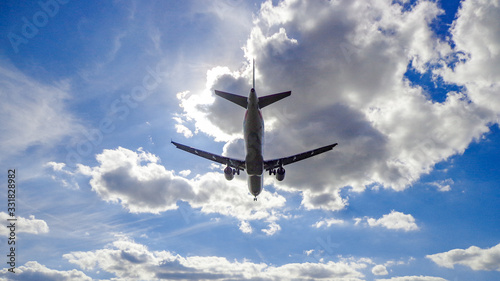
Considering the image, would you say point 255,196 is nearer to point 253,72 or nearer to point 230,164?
point 230,164

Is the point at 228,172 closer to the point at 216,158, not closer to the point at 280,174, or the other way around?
the point at 216,158

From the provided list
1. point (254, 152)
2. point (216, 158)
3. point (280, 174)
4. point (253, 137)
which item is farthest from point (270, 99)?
point (216, 158)

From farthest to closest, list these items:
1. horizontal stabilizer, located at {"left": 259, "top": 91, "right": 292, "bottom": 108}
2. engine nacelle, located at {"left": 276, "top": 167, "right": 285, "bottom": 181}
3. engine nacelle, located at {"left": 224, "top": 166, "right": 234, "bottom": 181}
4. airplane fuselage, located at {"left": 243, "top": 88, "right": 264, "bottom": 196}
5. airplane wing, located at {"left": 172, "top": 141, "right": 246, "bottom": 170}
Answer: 1. engine nacelle, located at {"left": 224, "top": 166, "right": 234, "bottom": 181}
2. engine nacelle, located at {"left": 276, "top": 167, "right": 285, "bottom": 181}
3. airplane wing, located at {"left": 172, "top": 141, "right": 246, "bottom": 170}
4. horizontal stabilizer, located at {"left": 259, "top": 91, "right": 292, "bottom": 108}
5. airplane fuselage, located at {"left": 243, "top": 88, "right": 264, "bottom": 196}

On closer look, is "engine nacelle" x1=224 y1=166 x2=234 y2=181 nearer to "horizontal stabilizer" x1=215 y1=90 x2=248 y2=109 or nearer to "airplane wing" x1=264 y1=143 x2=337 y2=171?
"airplane wing" x1=264 y1=143 x2=337 y2=171

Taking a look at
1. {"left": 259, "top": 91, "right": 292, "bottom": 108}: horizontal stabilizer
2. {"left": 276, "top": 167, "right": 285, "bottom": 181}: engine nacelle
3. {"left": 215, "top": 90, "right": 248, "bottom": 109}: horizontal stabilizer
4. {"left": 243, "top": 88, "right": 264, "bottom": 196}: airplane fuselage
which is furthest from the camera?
{"left": 276, "top": 167, "right": 285, "bottom": 181}: engine nacelle

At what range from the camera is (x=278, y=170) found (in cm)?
4881

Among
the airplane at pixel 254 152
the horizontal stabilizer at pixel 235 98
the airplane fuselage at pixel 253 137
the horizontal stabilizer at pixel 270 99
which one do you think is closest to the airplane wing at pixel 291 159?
the airplane at pixel 254 152

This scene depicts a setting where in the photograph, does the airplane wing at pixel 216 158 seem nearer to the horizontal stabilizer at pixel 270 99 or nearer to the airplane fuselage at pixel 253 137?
the airplane fuselage at pixel 253 137

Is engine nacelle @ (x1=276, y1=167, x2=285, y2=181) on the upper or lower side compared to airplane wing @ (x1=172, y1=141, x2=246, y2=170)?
lower

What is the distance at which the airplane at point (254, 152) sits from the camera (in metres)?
39.8

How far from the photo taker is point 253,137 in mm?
40688

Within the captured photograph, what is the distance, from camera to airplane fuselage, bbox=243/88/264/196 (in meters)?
39.2

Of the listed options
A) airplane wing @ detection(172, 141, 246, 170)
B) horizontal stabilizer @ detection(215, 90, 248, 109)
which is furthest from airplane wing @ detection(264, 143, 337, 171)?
horizontal stabilizer @ detection(215, 90, 248, 109)

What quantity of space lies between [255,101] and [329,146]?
510 inches
